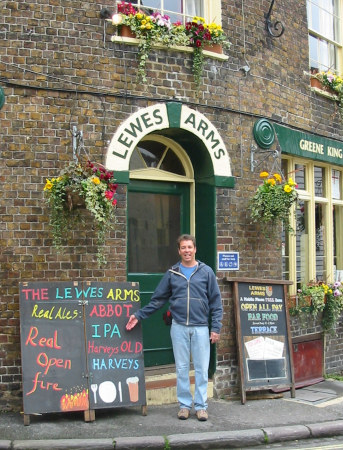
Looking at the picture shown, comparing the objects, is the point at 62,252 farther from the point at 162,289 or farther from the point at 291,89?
the point at 291,89

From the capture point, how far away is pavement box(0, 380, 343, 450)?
5.69m

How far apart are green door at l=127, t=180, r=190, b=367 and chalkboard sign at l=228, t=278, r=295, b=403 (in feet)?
3.17

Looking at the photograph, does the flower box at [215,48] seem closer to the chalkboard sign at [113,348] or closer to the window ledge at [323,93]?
the window ledge at [323,93]

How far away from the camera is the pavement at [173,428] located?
569cm

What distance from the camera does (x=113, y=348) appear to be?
6.54 metres

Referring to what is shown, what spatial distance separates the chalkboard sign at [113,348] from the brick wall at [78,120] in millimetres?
468

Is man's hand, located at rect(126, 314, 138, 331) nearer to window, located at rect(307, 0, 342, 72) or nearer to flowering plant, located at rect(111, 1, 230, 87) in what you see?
flowering plant, located at rect(111, 1, 230, 87)

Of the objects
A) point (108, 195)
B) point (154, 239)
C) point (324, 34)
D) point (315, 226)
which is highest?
point (324, 34)

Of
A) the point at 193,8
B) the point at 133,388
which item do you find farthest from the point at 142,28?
the point at 133,388

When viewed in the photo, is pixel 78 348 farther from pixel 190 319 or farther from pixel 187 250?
pixel 187 250

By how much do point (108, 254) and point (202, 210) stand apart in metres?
1.62

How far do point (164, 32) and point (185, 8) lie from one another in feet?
2.95

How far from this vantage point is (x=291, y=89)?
920 cm

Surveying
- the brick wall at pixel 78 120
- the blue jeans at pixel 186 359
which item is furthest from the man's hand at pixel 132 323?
the brick wall at pixel 78 120
